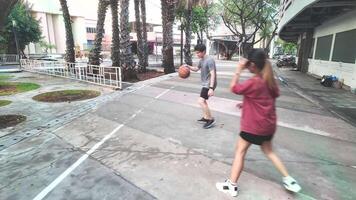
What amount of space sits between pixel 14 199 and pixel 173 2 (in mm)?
14698

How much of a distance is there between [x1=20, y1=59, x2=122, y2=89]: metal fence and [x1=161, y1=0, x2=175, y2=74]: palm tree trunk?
A: 16.6 ft

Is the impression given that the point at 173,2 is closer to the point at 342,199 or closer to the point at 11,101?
the point at 11,101

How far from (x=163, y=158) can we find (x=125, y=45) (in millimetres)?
9914

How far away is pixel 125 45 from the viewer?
43.7ft

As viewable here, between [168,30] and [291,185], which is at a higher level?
[168,30]

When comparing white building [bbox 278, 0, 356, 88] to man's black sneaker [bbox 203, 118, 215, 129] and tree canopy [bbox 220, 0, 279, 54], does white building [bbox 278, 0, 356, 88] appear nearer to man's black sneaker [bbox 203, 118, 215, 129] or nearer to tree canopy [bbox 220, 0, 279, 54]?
man's black sneaker [bbox 203, 118, 215, 129]

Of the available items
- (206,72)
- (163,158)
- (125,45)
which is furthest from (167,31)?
(163,158)

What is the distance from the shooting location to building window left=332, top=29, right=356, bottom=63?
1118 cm

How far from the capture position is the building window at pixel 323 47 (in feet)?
48.9

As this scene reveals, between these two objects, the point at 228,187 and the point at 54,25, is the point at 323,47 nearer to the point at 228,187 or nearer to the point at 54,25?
the point at 228,187

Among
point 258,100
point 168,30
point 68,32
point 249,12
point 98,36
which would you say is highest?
point 249,12

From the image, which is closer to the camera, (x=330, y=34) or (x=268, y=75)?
(x=268, y=75)

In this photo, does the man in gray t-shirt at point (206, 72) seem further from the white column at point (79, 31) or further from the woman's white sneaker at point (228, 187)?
the white column at point (79, 31)

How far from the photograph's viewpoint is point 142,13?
738 inches
